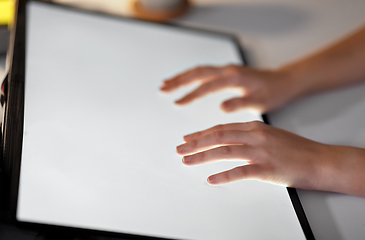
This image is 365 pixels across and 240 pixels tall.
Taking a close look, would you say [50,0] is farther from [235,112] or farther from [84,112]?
[235,112]

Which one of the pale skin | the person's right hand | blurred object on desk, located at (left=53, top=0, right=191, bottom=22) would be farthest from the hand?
blurred object on desk, located at (left=53, top=0, right=191, bottom=22)

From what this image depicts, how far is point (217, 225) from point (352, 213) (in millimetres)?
234

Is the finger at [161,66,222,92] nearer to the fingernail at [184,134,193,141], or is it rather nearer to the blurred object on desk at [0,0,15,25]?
the fingernail at [184,134,193,141]

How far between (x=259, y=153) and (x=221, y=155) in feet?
0.22

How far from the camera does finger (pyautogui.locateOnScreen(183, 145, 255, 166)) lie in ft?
2.21

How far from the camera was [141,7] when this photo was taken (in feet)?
3.40

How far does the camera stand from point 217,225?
23.0 inches

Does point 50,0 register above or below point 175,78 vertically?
above

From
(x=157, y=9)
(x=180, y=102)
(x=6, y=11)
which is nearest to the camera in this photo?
(x=180, y=102)

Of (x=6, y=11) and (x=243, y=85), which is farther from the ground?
(x=6, y=11)

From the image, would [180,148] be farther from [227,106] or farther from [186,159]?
[227,106]

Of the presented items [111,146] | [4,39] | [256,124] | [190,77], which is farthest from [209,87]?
[4,39]

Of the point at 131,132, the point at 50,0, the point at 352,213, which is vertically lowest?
the point at 352,213

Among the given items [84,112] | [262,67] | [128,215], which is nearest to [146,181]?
[128,215]
